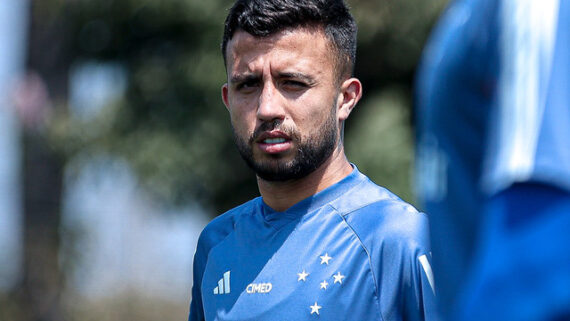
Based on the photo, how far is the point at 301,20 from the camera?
3072 millimetres

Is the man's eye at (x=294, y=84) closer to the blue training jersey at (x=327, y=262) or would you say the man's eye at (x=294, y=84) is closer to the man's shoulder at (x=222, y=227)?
the blue training jersey at (x=327, y=262)

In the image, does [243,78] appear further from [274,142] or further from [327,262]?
[327,262]

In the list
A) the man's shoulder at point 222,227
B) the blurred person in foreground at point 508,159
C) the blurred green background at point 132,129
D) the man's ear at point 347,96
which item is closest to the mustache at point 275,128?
the man's ear at point 347,96

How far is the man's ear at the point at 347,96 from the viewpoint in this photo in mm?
3146

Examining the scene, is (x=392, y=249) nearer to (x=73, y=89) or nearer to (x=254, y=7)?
(x=254, y=7)

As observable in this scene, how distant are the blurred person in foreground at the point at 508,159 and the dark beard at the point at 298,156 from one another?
1.74 metres

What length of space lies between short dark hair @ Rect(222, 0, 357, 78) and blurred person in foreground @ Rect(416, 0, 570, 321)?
5.96 ft

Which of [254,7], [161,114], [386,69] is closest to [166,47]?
[161,114]

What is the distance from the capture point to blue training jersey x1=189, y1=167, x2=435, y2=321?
268cm

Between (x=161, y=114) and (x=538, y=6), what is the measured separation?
979 cm

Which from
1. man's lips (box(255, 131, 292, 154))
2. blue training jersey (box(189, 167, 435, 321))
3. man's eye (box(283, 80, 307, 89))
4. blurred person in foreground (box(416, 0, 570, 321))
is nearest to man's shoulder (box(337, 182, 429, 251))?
blue training jersey (box(189, 167, 435, 321))

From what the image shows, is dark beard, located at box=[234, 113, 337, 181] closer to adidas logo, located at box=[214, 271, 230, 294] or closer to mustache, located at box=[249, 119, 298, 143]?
mustache, located at box=[249, 119, 298, 143]

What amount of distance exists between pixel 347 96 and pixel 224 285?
76 cm

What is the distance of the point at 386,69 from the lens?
9.98 metres
